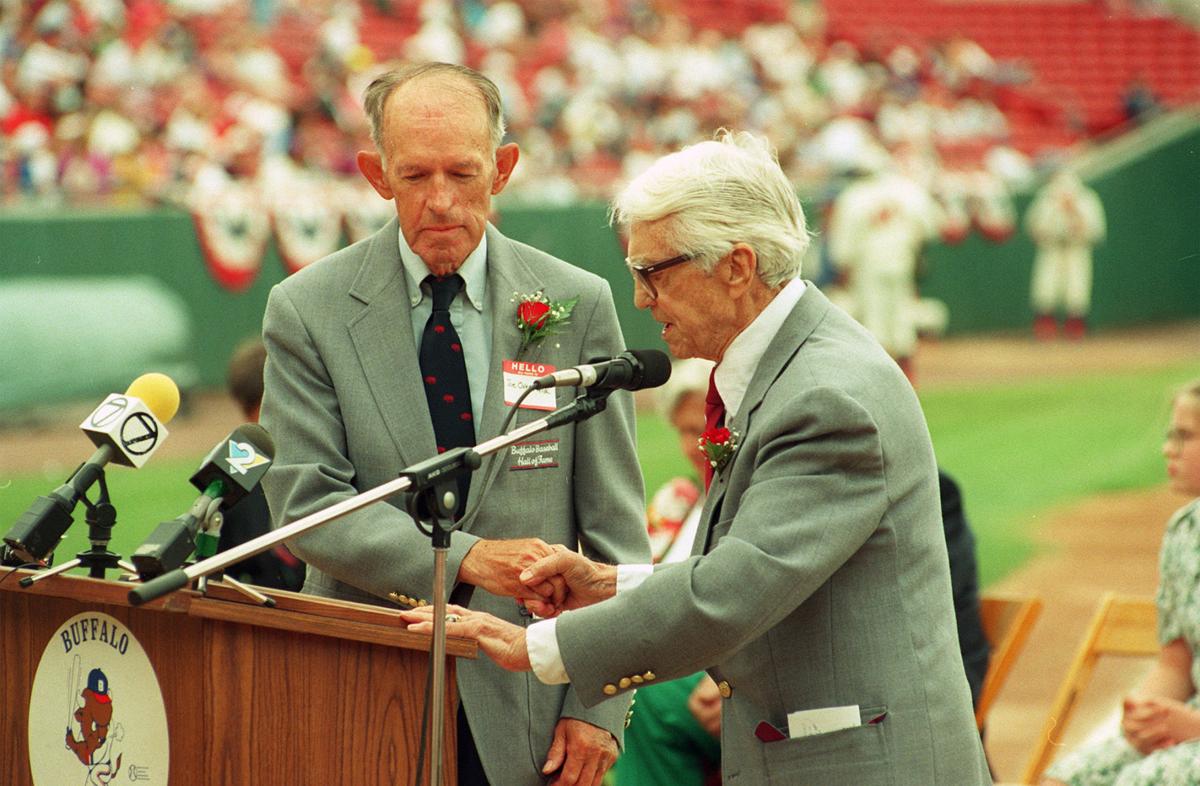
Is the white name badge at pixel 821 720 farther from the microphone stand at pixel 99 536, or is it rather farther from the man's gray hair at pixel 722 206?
the microphone stand at pixel 99 536

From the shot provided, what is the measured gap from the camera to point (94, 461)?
2729mm

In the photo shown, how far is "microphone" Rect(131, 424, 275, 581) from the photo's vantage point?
246 centimetres

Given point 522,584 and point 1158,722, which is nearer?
point 522,584

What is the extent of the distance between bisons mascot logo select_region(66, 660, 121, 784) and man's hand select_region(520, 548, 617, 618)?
0.73 m

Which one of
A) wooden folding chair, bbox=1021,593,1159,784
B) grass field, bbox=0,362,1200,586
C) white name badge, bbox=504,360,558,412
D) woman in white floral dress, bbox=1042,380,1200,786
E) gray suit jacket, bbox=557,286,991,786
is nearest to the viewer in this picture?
gray suit jacket, bbox=557,286,991,786

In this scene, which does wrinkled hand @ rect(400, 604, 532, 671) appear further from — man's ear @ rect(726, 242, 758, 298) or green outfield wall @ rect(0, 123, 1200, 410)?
green outfield wall @ rect(0, 123, 1200, 410)

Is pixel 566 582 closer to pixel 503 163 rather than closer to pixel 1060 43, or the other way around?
pixel 503 163

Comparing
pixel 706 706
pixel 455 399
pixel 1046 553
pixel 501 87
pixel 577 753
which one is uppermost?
pixel 501 87

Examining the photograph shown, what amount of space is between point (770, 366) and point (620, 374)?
24 centimetres

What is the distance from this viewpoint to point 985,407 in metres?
15.8

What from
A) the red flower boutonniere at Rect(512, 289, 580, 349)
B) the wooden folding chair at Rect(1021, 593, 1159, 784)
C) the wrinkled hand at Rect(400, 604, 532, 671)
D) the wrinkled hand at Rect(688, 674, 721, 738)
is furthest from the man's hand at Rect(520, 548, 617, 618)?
the wooden folding chair at Rect(1021, 593, 1159, 784)

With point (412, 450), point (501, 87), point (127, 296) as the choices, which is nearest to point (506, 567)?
point (412, 450)

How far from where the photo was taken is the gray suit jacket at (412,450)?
2.90m

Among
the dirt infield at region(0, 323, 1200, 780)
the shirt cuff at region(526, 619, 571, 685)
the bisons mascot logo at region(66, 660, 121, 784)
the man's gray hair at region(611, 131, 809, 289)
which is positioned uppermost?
the man's gray hair at region(611, 131, 809, 289)
